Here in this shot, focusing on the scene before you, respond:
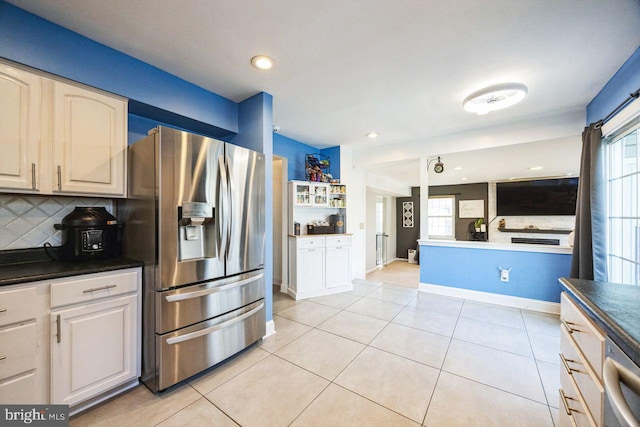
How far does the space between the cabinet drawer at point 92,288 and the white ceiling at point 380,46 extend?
1.66 m

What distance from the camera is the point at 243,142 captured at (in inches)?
103

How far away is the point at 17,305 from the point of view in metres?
1.22

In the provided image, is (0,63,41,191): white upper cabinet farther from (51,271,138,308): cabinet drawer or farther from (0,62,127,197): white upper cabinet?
(51,271,138,308): cabinet drawer

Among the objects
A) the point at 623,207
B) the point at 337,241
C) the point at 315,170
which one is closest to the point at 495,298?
the point at 623,207

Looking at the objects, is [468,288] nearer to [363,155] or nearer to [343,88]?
[363,155]

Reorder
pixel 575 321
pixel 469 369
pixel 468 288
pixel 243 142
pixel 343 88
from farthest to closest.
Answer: pixel 468 288 → pixel 243 142 → pixel 343 88 → pixel 469 369 → pixel 575 321

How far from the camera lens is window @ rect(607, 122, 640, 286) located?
6.44 ft

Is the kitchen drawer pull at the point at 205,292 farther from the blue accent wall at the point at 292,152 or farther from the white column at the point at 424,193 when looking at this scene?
the white column at the point at 424,193

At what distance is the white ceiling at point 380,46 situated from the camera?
143 cm

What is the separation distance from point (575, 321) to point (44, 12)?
3.37 meters

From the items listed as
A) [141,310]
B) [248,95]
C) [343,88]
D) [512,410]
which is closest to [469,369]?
[512,410]

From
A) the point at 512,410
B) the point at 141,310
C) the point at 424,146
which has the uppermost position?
the point at 424,146

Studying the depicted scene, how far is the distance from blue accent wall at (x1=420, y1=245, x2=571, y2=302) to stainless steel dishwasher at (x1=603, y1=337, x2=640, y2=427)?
3126 millimetres

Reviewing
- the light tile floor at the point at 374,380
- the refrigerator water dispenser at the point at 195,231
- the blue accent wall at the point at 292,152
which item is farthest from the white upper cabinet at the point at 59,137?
the blue accent wall at the point at 292,152
